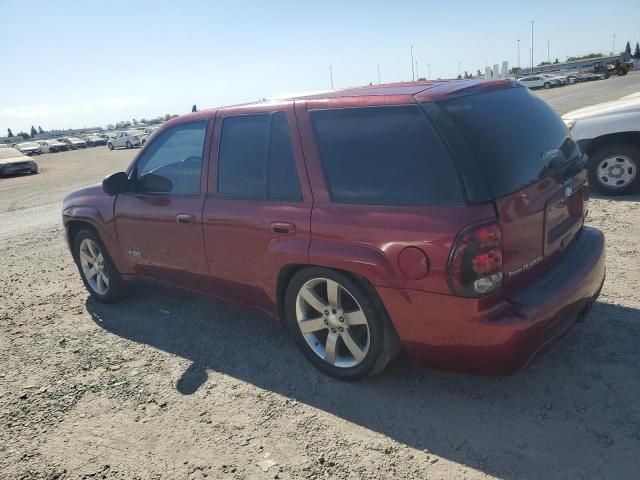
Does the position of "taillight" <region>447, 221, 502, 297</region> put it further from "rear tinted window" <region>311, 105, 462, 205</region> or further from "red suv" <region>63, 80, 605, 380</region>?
"rear tinted window" <region>311, 105, 462, 205</region>

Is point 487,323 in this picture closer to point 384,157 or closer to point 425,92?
point 384,157

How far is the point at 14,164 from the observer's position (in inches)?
980

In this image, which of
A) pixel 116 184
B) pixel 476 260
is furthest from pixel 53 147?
pixel 476 260

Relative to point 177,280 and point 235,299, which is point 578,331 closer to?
point 235,299

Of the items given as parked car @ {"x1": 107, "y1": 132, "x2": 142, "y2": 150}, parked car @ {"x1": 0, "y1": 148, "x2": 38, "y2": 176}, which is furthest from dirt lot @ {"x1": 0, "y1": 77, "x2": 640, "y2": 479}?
parked car @ {"x1": 107, "y1": 132, "x2": 142, "y2": 150}

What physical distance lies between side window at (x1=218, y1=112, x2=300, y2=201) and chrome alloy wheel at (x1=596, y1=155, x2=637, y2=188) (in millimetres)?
5466

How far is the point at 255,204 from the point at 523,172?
5.59 ft

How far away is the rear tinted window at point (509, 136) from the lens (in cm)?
271

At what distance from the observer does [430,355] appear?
2.90 metres

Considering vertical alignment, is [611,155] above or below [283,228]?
below

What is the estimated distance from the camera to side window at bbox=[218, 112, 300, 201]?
3.37 m

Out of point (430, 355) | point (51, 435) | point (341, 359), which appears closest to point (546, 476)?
point (430, 355)

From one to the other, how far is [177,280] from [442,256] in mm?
2510

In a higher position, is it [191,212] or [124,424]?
[191,212]
